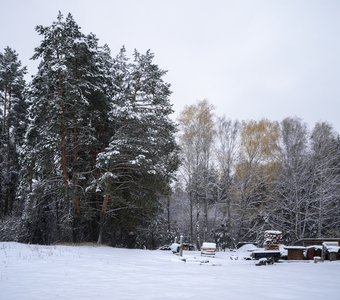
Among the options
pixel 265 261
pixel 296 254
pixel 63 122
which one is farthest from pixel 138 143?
pixel 296 254

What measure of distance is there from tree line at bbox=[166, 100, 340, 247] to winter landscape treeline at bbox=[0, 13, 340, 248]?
116 millimetres

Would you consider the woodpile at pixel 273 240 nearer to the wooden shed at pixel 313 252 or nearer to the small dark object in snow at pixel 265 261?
the wooden shed at pixel 313 252

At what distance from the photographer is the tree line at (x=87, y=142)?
67.3 feet

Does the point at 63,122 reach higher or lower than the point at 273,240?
higher

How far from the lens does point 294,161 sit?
30.9 m

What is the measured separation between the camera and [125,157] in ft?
67.4

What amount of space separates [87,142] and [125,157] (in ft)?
10.7

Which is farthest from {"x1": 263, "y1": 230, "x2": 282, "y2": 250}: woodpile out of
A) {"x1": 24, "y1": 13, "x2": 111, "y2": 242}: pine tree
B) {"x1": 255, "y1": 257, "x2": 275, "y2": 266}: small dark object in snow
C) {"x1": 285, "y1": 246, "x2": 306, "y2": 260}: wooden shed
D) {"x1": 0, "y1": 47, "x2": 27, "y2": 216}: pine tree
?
{"x1": 0, "y1": 47, "x2": 27, "y2": 216}: pine tree

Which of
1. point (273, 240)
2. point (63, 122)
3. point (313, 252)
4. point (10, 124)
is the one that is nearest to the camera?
point (313, 252)

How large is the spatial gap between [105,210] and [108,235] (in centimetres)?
554

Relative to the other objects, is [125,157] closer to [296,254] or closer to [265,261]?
[265,261]

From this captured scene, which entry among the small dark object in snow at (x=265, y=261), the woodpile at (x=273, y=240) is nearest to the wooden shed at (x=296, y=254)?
the woodpile at (x=273, y=240)

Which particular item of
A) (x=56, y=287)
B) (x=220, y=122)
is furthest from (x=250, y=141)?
(x=56, y=287)

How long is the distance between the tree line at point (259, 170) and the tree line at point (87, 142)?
8022mm
